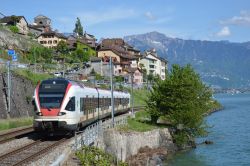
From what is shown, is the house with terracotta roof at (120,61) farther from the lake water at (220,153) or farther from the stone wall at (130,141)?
the stone wall at (130,141)

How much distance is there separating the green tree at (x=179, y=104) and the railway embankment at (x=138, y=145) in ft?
6.61

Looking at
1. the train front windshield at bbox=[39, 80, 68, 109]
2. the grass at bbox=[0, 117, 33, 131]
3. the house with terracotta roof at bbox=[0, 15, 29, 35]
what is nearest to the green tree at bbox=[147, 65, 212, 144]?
the grass at bbox=[0, 117, 33, 131]

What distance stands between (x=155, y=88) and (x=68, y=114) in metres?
26.5

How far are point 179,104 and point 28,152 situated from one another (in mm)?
29066

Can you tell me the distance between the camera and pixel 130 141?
118ft

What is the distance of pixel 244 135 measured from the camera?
63625 mm

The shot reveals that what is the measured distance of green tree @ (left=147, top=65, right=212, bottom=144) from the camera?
161 ft

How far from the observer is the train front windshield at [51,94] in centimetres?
2731

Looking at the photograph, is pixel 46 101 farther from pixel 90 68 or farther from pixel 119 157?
pixel 90 68

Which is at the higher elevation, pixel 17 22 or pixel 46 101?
pixel 17 22

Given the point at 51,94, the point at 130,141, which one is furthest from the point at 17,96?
the point at 51,94

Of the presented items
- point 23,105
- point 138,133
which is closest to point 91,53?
point 23,105

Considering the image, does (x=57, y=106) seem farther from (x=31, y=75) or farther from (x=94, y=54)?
(x=94, y=54)

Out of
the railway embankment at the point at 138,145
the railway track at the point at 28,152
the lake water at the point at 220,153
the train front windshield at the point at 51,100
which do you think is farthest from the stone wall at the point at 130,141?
the train front windshield at the point at 51,100
